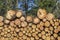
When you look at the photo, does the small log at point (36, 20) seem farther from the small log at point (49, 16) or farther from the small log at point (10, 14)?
the small log at point (10, 14)

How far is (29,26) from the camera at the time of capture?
289 centimetres

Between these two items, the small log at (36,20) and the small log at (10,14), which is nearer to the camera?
the small log at (36,20)

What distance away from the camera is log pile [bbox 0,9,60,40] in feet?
9.25

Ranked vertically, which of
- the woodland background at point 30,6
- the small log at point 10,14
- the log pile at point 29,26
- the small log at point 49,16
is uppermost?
the woodland background at point 30,6

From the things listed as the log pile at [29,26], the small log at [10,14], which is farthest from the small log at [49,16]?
the small log at [10,14]

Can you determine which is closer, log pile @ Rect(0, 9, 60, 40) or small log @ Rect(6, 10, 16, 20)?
log pile @ Rect(0, 9, 60, 40)

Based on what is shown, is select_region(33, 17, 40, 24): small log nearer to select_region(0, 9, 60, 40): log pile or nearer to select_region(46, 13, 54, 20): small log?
select_region(0, 9, 60, 40): log pile

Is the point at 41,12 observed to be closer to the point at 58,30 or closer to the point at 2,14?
the point at 58,30

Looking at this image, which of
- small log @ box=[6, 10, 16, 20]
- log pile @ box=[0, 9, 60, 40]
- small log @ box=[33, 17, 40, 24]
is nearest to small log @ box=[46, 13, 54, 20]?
log pile @ box=[0, 9, 60, 40]

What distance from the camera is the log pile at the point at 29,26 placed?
9.25ft

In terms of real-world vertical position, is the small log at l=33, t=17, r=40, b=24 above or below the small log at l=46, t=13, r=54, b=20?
below

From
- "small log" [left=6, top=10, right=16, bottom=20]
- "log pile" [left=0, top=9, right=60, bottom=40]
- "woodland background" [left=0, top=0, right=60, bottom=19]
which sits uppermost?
"woodland background" [left=0, top=0, right=60, bottom=19]

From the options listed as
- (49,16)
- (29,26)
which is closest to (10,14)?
(29,26)

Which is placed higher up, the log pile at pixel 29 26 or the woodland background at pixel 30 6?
the woodland background at pixel 30 6
